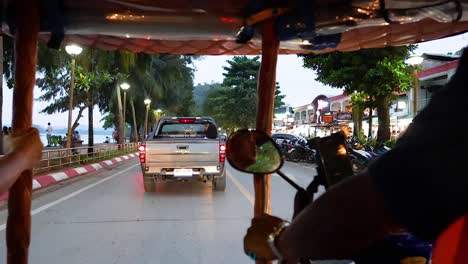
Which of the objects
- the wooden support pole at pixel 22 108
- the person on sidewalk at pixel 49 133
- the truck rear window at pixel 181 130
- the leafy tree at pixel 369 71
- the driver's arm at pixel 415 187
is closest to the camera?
the driver's arm at pixel 415 187

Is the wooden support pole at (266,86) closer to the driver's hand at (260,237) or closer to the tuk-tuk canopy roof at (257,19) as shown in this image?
the tuk-tuk canopy roof at (257,19)

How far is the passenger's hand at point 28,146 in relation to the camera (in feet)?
5.67

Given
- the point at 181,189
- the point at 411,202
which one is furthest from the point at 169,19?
the point at 181,189

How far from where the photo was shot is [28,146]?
1760mm

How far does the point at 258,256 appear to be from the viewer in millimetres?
1385

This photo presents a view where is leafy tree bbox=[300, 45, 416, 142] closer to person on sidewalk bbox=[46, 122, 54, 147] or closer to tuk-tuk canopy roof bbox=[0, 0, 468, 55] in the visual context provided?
tuk-tuk canopy roof bbox=[0, 0, 468, 55]

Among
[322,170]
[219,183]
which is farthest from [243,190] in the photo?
[322,170]

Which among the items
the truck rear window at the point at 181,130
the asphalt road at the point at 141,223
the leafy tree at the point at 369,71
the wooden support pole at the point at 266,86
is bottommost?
the asphalt road at the point at 141,223

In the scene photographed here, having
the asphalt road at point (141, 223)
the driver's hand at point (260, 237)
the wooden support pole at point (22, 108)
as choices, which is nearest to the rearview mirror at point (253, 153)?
the driver's hand at point (260, 237)

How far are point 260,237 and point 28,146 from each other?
0.99 meters

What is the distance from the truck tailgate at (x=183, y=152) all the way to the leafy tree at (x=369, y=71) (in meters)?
7.71

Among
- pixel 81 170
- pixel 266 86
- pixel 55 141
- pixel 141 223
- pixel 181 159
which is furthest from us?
pixel 55 141

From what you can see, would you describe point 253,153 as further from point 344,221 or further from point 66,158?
point 66,158

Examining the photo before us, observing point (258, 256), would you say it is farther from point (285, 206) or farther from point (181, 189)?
point (181, 189)
